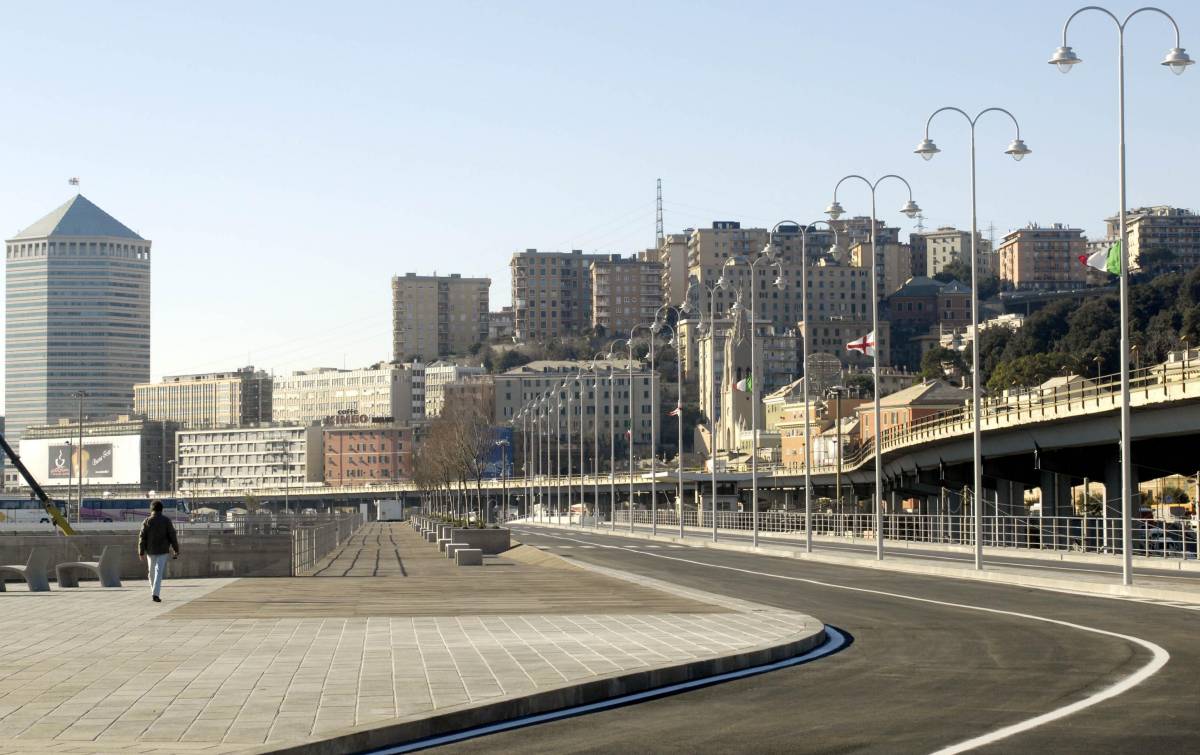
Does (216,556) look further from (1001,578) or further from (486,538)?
(486,538)

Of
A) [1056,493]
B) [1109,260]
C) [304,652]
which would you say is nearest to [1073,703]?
[304,652]

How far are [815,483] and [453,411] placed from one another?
2976cm

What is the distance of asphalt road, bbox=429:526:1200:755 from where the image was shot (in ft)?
39.0

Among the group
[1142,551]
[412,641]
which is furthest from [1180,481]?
[412,641]

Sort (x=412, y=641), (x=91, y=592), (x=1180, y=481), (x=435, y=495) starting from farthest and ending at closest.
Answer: (x=435, y=495), (x=1180, y=481), (x=91, y=592), (x=412, y=641)

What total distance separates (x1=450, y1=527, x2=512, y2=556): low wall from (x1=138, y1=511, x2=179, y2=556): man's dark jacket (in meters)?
31.8

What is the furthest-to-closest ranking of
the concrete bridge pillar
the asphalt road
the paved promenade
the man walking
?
the concrete bridge pillar < the man walking < the paved promenade < the asphalt road

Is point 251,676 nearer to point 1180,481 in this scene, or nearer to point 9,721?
point 9,721

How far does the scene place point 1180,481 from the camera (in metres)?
142

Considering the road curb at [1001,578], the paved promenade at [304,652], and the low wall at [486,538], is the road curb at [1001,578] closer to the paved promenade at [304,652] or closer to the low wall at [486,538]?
the low wall at [486,538]

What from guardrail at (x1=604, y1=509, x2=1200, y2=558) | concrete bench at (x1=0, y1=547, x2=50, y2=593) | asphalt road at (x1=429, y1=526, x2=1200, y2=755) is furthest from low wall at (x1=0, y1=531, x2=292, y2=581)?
guardrail at (x1=604, y1=509, x2=1200, y2=558)

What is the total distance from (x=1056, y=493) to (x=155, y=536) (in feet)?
178

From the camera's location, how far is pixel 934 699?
14.2 m

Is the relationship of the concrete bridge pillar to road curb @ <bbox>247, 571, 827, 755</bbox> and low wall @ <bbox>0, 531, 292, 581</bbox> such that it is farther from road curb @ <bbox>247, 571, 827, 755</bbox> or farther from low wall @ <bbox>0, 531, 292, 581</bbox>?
road curb @ <bbox>247, 571, 827, 755</bbox>
